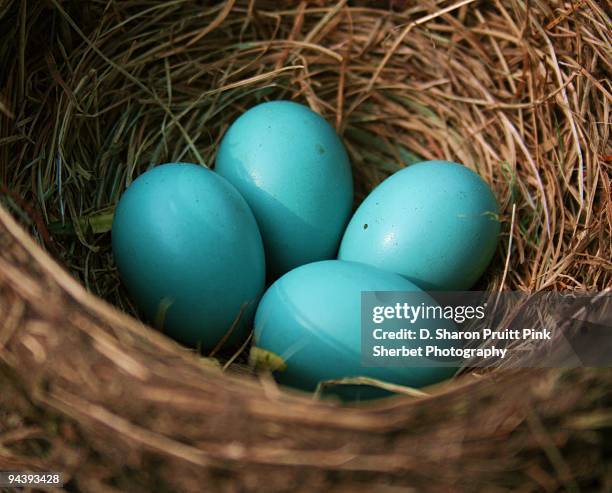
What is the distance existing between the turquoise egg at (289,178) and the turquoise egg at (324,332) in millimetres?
175

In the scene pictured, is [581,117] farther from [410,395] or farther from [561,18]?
[410,395]

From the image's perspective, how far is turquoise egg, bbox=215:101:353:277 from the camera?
4.38 ft

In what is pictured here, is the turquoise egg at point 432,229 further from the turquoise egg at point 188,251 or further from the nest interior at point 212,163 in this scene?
the turquoise egg at point 188,251

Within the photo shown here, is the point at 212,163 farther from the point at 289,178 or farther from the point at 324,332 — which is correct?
the point at 324,332

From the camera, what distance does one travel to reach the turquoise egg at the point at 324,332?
1.10 m

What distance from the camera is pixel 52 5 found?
4.61 ft

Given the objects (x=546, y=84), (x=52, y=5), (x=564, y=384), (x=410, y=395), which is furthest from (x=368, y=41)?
(x=564, y=384)

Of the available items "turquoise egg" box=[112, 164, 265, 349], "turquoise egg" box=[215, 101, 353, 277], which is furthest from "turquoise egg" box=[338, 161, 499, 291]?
"turquoise egg" box=[112, 164, 265, 349]

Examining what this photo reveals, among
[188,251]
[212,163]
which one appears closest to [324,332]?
[188,251]

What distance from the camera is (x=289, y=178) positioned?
4.38 feet

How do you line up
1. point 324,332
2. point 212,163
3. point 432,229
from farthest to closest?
point 212,163
point 432,229
point 324,332

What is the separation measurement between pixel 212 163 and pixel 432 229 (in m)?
0.48

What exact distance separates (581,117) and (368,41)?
47 cm

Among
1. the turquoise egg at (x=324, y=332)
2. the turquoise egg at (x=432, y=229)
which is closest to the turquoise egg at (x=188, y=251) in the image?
the turquoise egg at (x=324, y=332)
